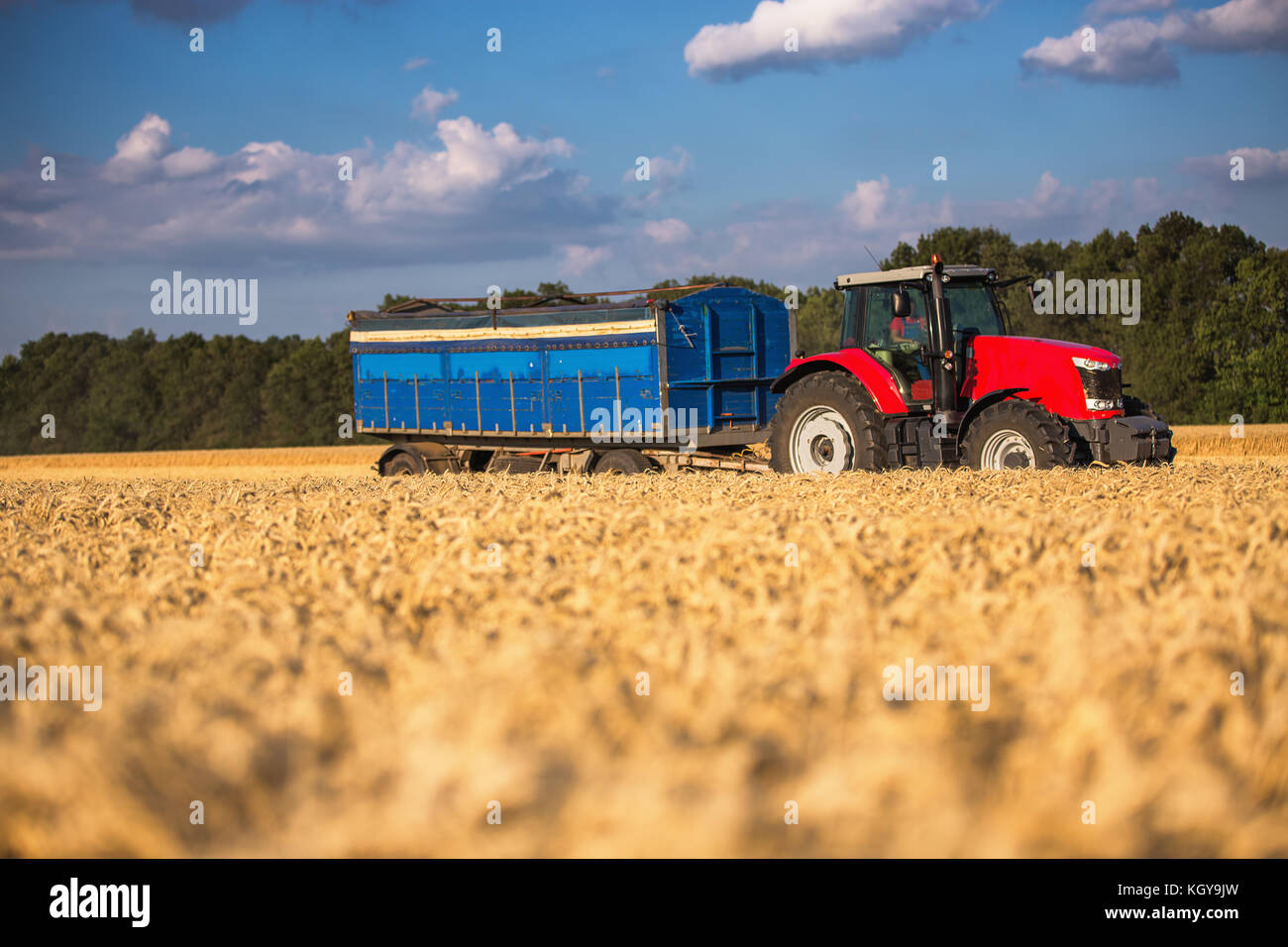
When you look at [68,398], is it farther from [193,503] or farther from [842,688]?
[842,688]

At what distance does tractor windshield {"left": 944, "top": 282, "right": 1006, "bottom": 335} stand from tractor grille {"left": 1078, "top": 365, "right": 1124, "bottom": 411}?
1.42 meters

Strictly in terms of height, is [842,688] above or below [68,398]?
below

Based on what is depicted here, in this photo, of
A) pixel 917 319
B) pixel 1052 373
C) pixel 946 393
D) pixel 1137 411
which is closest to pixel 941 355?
pixel 946 393

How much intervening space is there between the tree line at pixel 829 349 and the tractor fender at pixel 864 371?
5.57m

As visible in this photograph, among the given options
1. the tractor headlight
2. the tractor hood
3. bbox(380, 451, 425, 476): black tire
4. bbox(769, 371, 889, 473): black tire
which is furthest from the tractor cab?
bbox(380, 451, 425, 476): black tire

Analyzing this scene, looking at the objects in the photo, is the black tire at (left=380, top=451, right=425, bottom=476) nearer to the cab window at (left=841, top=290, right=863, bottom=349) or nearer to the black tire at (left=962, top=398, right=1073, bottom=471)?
the cab window at (left=841, top=290, right=863, bottom=349)

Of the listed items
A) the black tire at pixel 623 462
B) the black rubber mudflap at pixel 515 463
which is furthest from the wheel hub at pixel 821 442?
the black rubber mudflap at pixel 515 463

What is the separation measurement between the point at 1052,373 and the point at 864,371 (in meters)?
2.12

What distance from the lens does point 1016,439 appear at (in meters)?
11.4

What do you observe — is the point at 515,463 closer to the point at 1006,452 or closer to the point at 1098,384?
the point at 1006,452

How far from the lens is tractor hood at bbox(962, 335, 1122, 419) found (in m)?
11.6

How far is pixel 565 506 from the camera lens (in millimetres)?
6695
